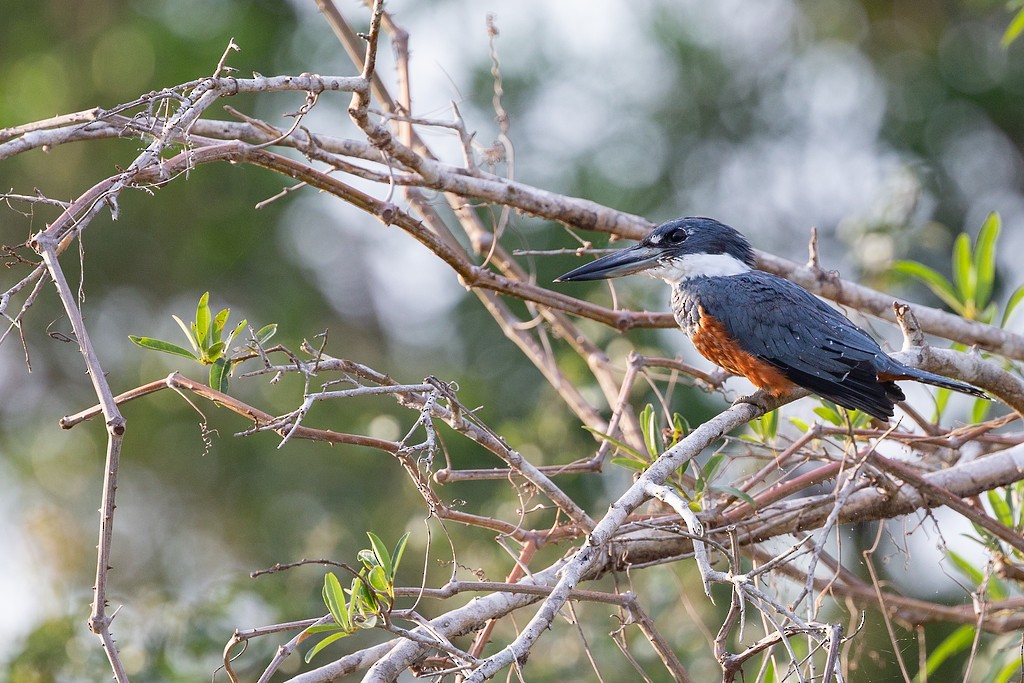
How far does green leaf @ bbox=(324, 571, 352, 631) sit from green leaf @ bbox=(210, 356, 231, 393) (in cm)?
48

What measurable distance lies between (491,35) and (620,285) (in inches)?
79.4

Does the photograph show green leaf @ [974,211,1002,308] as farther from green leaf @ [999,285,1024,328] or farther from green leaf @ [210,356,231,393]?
green leaf @ [210,356,231,393]

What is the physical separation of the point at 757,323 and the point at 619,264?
0.52 metres

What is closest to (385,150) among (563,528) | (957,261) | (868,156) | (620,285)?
(563,528)

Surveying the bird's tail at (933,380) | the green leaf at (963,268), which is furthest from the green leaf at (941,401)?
the bird's tail at (933,380)

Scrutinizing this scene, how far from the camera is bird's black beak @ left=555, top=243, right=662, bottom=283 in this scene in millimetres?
3494

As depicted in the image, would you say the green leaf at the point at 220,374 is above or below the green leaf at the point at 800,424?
below

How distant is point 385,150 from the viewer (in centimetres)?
288

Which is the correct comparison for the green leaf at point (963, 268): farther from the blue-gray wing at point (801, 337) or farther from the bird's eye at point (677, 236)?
the bird's eye at point (677, 236)

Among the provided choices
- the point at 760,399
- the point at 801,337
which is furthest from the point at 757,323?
the point at 760,399

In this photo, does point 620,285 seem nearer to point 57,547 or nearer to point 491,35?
point 491,35

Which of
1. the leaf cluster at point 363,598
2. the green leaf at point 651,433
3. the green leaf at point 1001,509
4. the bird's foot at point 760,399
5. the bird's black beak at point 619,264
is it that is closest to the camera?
the leaf cluster at point 363,598

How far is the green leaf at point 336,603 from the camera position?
2221mm

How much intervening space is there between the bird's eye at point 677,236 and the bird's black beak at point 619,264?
7 centimetres
